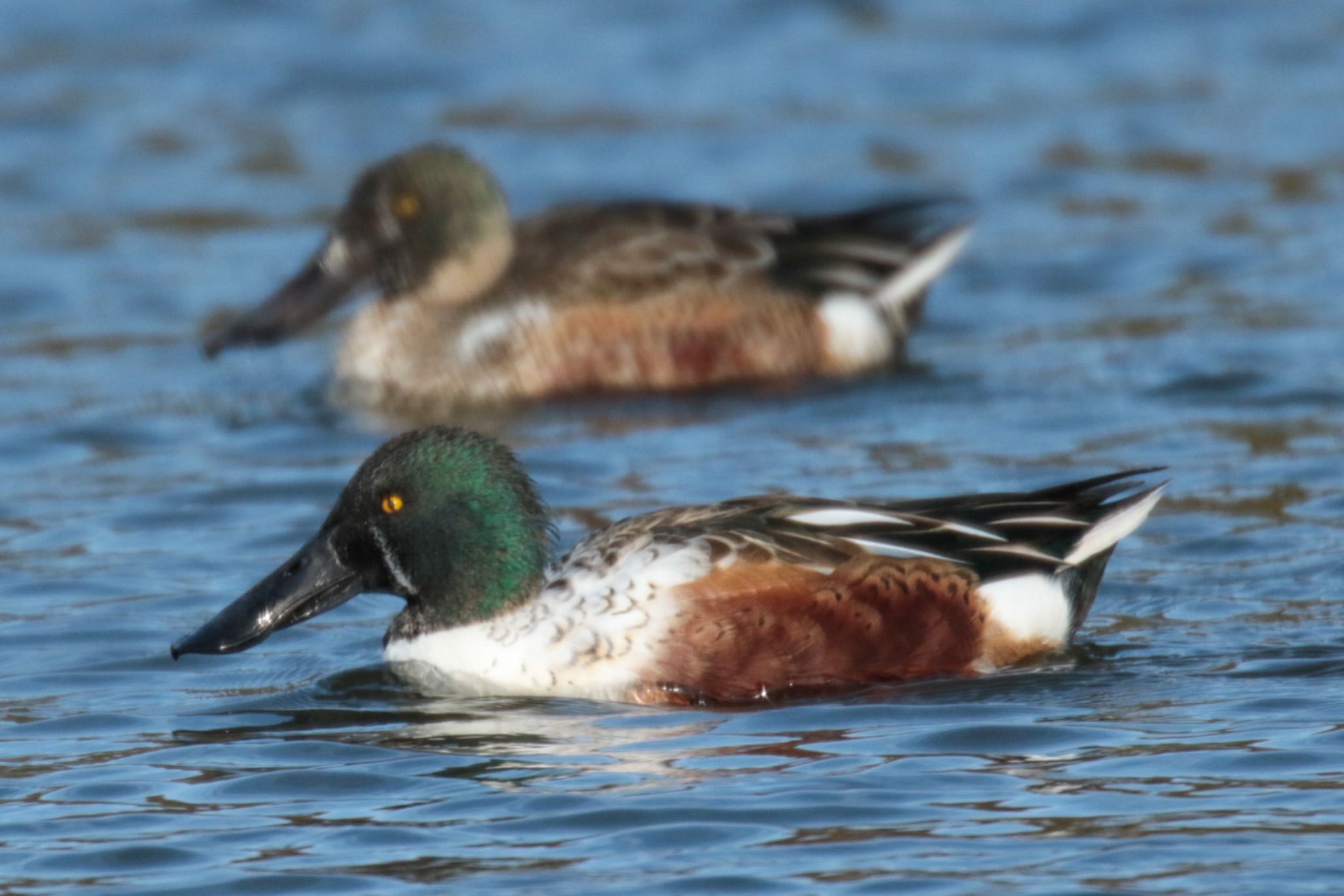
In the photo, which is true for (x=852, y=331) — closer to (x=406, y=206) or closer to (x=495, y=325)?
(x=495, y=325)

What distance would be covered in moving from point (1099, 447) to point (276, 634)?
3357 mm

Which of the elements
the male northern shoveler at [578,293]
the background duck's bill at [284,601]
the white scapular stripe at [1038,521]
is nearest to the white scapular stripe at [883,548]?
the white scapular stripe at [1038,521]

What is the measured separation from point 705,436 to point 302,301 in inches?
77.8

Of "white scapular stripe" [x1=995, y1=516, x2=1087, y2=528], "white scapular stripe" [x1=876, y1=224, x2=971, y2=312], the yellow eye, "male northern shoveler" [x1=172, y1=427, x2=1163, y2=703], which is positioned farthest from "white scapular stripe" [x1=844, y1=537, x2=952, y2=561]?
the yellow eye

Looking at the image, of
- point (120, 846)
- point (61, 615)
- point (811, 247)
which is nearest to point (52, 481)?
point (61, 615)

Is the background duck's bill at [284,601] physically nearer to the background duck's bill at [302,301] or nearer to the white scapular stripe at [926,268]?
the background duck's bill at [302,301]

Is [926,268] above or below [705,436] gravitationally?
above

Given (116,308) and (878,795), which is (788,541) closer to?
(878,795)

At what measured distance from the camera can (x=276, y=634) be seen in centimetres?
728

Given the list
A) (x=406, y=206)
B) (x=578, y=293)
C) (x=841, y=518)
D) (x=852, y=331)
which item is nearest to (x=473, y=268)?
(x=406, y=206)

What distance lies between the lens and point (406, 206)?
10.6 metres

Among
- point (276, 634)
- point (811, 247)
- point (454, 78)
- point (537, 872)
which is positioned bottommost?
point (537, 872)

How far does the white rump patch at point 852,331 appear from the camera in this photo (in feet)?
34.5

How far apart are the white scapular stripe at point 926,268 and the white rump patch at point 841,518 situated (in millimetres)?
4198
